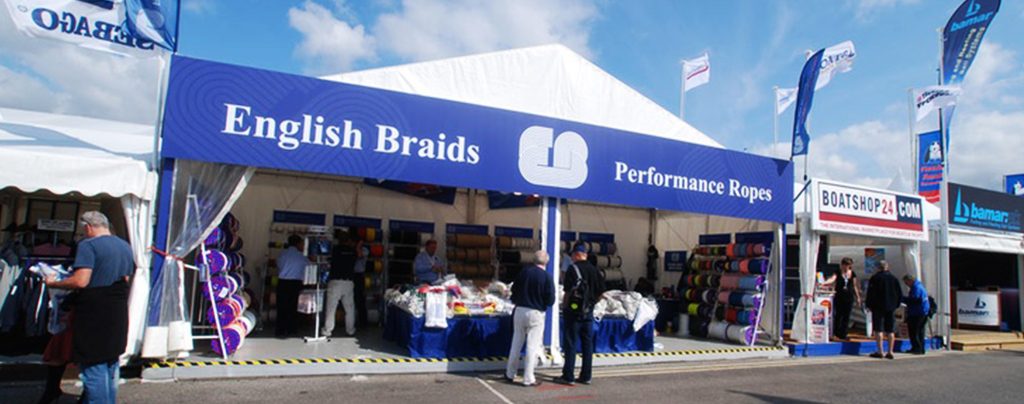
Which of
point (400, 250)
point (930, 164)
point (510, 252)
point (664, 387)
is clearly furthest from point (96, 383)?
point (930, 164)

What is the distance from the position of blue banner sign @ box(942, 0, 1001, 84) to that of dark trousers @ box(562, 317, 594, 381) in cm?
1046

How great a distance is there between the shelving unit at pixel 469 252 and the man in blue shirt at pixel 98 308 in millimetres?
7464

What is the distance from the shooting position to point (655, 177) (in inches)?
347

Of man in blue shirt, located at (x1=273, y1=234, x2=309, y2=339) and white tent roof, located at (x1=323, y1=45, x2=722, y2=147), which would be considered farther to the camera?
white tent roof, located at (x1=323, y1=45, x2=722, y2=147)

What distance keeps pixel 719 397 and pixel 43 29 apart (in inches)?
303

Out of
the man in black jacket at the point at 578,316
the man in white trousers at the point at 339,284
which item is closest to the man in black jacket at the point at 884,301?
the man in black jacket at the point at 578,316

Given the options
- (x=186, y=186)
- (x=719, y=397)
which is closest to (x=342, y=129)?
(x=186, y=186)

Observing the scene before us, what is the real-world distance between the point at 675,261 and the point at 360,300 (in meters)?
7.15

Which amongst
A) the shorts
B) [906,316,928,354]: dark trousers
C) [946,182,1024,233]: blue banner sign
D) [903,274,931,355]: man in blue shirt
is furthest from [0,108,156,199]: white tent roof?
[946,182,1024,233]: blue banner sign

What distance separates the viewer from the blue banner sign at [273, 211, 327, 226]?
34.2ft

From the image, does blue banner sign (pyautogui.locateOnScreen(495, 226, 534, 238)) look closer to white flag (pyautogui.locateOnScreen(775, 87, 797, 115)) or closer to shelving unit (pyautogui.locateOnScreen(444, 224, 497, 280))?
shelving unit (pyautogui.locateOnScreen(444, 224, 497, 280))

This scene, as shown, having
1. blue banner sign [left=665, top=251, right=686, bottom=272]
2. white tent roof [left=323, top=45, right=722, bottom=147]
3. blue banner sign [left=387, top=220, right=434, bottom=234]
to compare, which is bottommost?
blue banner sign [left=665, top=251, right=686, bottom=272]

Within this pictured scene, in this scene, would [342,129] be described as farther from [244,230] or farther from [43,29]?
[244,230]

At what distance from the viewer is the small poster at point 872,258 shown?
13058 millimetres
